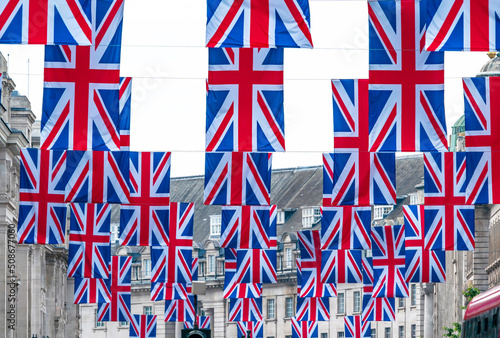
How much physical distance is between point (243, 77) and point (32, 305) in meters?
48.6

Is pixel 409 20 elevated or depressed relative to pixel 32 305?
elevated

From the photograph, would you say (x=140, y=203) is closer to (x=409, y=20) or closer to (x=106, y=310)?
(x=409, y=20)

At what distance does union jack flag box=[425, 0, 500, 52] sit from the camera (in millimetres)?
31141

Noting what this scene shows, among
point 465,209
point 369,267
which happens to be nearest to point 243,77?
point 465,209

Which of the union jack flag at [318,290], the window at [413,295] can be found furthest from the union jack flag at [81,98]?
the window at [413,295]

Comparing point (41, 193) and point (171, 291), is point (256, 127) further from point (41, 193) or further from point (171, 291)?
point (171, 291)

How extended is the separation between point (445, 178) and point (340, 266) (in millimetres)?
18488

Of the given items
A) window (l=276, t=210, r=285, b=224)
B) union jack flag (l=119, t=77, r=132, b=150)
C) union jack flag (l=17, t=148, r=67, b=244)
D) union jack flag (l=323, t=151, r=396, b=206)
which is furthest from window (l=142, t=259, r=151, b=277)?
union jack flag (l=323, t=151, r=396, b=206)

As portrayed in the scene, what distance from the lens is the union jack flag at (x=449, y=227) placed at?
4041cm

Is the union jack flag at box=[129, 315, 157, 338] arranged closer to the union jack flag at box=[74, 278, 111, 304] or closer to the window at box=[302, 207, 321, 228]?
the union jack flag at box=[74, 278, 111, 304]

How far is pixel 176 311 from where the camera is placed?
220ft

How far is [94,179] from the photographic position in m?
37.4

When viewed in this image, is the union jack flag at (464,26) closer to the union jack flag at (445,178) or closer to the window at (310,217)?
the union jack flag at (445,178)

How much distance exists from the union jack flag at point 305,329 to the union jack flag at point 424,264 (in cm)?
2121
